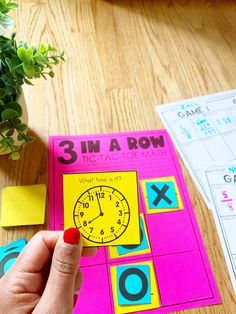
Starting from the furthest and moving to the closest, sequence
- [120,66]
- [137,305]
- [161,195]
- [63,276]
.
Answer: [120,66]
[161,195]
[137,305]
[63,276]

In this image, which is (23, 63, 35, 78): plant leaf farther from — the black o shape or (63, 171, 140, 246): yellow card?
the black o shape

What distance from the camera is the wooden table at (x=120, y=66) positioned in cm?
66

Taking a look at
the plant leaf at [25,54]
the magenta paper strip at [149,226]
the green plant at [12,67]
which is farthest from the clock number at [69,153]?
the plant leaf at [25,54]

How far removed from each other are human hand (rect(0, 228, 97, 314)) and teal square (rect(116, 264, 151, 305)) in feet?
0.32

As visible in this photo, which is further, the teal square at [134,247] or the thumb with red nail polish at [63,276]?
the teal square at [134,247]

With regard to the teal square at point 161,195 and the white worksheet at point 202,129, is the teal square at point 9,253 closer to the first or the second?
the teal square at point 161,195

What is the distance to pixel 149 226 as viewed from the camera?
586 mm

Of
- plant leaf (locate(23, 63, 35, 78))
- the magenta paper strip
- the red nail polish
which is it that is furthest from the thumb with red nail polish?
plant leaf (locate(23, 63, 35, 78))

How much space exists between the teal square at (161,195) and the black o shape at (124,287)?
12 centimetres

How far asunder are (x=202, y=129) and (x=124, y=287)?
380mm

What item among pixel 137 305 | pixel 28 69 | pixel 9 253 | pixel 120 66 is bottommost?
pixel 137 305

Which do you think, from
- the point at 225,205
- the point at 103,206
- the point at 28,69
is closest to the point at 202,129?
the point at 225,205

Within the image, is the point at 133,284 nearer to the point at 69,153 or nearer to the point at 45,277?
the point at 45,277

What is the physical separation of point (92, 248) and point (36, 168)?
0.20 metres
